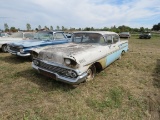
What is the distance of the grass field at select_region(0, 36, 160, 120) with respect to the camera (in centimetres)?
283

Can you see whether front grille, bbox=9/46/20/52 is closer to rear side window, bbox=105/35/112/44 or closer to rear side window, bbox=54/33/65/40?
rear side window, bbox=54/33/65/40

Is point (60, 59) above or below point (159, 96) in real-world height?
above

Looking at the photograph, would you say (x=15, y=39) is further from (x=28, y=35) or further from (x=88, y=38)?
(x=88, y=38)

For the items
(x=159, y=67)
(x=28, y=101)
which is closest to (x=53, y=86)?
(x=28, y=101)

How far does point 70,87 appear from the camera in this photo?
12.8ft

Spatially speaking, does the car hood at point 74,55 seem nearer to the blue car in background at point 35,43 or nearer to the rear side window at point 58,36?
the blue car in background at point 35,43

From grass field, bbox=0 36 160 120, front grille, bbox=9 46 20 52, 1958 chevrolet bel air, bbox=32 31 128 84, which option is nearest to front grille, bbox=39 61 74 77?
1958 chevrolet bel air, bbox=32 31 128 84

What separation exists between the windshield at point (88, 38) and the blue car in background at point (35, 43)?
2.14m

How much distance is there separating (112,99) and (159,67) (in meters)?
3.74

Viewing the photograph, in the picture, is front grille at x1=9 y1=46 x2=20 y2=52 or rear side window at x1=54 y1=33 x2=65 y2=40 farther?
rear side window at x1=54 y1=33 x2=65 y2=40

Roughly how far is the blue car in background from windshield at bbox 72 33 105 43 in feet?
7.01

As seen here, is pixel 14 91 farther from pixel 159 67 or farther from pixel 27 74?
pixel 159 67

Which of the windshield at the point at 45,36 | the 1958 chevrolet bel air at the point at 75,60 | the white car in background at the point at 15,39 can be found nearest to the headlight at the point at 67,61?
the 1958 chevrolet bel air at the point at 75,60

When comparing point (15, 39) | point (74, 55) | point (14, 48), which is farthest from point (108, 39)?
point (15, 39)
